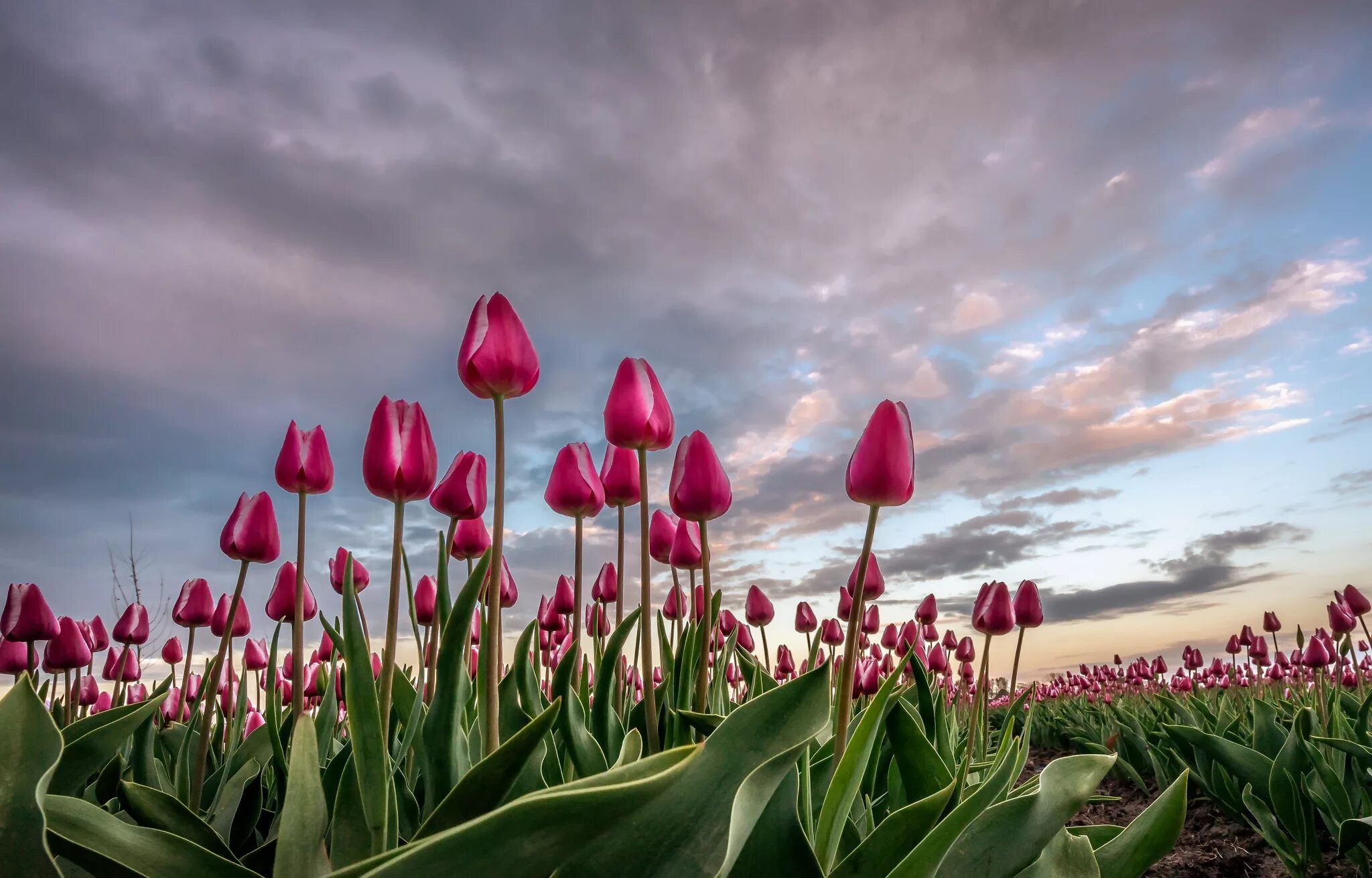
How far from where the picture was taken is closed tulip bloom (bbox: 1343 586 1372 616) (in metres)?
5.65

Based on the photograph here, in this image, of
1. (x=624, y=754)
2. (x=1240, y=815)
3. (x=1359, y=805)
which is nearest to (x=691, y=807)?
(x=624, y=754)

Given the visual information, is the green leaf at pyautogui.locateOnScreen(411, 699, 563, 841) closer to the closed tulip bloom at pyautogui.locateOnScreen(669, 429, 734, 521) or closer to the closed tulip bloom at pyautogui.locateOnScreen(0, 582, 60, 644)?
the closed tulip bloom at pyautogui.locateOnScreen(669, 429, 734, 521)

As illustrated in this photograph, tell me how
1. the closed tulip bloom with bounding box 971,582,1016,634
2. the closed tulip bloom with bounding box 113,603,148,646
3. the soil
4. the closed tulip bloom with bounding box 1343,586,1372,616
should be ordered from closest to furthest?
1. the closed tulip bloom with bounding box 971,582,1016,634
2. the closed tulip bloom with bounding box 113,603,148,646
3. the soil
4. the closed tulip bloom with bounding box 1343,586,1372,616

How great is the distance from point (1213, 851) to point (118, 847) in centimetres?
501

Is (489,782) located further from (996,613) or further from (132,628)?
(132,628)

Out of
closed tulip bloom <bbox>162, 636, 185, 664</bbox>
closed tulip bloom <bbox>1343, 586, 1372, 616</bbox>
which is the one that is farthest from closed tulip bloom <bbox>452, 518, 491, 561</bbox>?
closed tulip bloom <bbox>1343, 586, 1372, 616</bbox>

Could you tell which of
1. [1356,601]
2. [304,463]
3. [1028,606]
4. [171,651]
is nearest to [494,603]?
[304,463]

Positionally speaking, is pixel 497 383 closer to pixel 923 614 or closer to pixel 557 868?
pixel 557 868

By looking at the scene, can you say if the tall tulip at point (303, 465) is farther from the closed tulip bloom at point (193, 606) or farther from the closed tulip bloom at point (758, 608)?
the closed tulip bloom at point (758, 608)

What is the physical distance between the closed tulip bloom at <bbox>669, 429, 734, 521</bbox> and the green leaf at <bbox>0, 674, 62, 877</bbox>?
1.15 meters

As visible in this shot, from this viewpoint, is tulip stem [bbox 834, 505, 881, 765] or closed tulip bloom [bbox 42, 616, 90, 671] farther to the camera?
closed tulip bloom [bbox 42, 616, 90, 671]

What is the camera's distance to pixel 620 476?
2029 mm

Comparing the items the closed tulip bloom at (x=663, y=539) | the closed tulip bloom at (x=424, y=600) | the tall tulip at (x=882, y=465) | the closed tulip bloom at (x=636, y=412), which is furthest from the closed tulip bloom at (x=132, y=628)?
the tall tulip at (x=882, y=465)

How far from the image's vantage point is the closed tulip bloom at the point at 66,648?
9.20 ft
